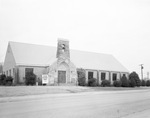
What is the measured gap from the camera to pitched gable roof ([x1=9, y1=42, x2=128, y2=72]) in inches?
1504

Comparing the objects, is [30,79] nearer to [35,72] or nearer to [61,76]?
[35,72]

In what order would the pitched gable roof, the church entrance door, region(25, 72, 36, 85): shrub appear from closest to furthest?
region(25, 72, 36, 85): shrub < the church entrance door < the pitched gable roof

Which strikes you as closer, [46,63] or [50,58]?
[46,63]

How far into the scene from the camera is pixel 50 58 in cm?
4044

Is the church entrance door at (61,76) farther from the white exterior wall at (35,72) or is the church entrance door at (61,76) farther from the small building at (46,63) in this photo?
the white exterior wall at (35,72)

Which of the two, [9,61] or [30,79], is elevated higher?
[9,61]

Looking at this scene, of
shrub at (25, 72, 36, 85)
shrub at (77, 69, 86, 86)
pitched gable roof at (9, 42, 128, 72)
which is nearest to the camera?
shrub at (25, 72, 36, 85)

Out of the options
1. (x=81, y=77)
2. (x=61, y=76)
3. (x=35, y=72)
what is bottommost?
(x=81, y=77)

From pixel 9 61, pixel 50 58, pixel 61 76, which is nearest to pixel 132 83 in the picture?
pixel 61 76

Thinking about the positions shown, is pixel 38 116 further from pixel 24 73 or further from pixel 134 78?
pixel 134 78

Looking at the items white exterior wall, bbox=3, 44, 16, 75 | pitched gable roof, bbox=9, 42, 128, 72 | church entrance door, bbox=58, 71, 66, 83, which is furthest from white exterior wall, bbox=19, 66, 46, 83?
church entrance door, bbox=58, 71, 66, 83

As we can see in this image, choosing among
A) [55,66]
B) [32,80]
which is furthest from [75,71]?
[32,80]

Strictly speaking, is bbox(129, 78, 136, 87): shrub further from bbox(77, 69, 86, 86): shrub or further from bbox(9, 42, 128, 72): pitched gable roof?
bbox(77, 69, 86, 86): shrub

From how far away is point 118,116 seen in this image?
10.5 metres
